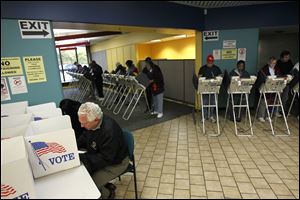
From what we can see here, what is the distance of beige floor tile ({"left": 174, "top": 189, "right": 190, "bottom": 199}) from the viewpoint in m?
2.13

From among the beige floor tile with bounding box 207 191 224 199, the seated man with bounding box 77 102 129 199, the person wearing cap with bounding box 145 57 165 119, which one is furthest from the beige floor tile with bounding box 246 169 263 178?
the person wearing cap with bounding box 145 57 165 119

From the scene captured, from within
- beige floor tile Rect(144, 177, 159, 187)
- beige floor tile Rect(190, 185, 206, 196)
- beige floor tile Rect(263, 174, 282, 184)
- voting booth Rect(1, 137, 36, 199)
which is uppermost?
voting booth Rect(1, 137, 36, 199)

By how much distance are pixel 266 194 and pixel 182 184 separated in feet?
2.96

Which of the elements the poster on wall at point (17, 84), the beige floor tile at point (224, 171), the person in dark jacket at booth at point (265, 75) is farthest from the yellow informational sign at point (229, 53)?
the poster on wall at point (17, 84)

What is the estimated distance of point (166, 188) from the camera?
229 centimetres

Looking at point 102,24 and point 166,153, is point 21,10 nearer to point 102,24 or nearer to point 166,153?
point 102,24

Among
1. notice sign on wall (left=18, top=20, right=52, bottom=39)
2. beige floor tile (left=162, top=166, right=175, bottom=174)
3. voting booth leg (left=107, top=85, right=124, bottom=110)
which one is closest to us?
notice sign on wall (left=18, top=20, right=52, bottom=39)

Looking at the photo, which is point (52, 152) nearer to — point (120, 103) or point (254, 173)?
point (254, 173)

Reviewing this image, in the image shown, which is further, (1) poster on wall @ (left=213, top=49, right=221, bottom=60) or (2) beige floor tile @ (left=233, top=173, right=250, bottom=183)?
(1) poster on wall @ (left=213, top=49, right=221, bottom=60)

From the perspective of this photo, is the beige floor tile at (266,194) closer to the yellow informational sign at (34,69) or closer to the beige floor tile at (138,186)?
the beige floor tile at (138,186)

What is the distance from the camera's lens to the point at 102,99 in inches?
234

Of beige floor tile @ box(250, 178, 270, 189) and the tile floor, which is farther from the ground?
the tile floor

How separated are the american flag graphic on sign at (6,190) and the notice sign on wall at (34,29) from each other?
7.85ft

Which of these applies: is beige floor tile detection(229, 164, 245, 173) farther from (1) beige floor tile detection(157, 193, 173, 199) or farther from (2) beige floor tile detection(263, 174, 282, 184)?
(1) beige floor tile detection(157, 193, 173, 199)
